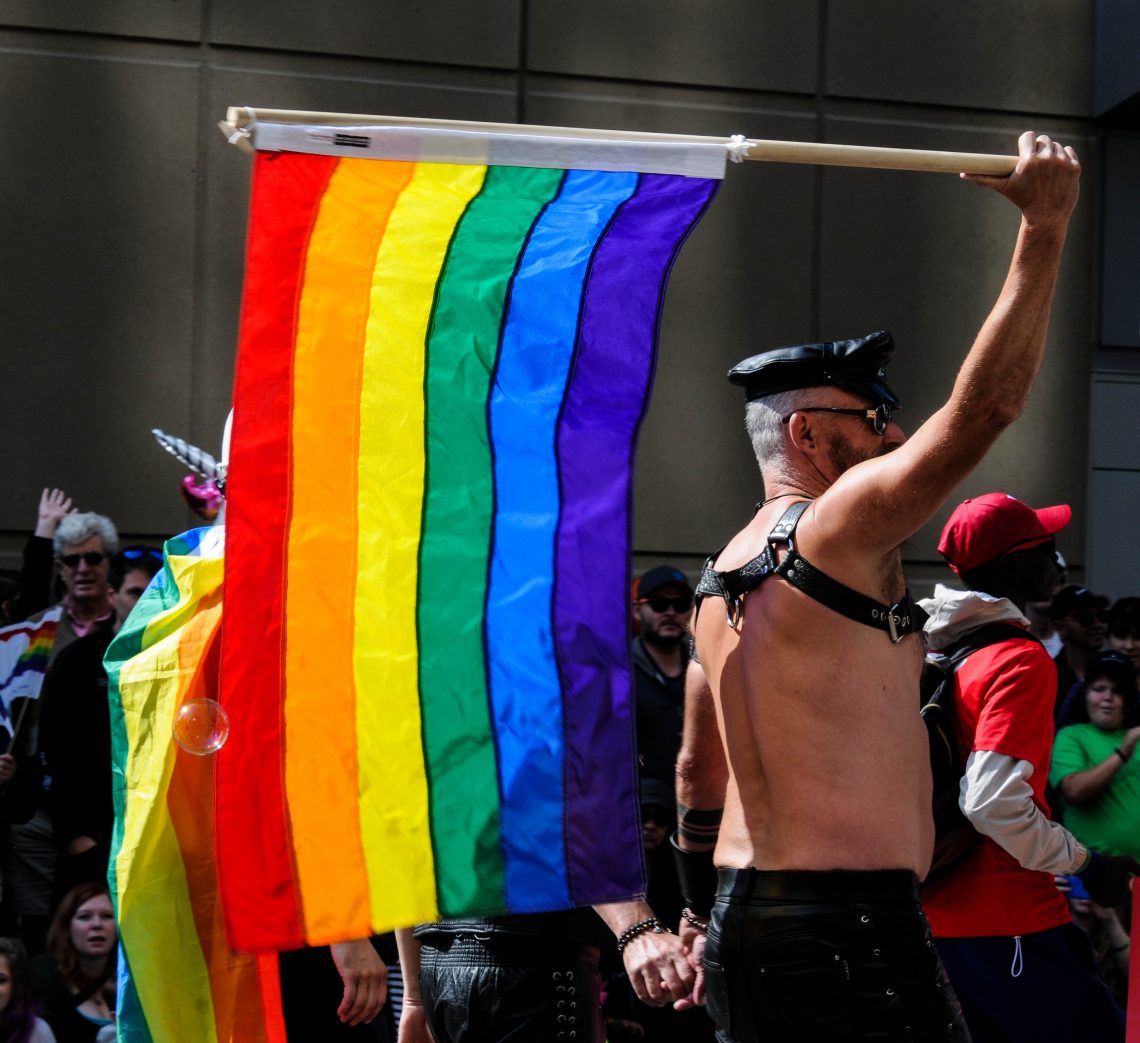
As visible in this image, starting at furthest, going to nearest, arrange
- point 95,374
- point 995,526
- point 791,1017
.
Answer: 1. point 95,374
2. point 995,526
3. point 791,1017

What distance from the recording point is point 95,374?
27.8 ft

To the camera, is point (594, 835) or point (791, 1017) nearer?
point (594, 835)

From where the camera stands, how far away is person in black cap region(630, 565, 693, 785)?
655 centimetres

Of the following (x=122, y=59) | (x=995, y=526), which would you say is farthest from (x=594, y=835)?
(x=122, y=59)

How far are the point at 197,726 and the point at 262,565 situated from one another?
92 centimetres

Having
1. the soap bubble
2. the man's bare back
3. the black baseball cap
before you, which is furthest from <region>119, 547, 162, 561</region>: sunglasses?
the man's bare back

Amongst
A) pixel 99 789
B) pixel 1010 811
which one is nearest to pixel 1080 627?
pixel 1010 811

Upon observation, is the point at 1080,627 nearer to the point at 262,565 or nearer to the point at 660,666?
the point at 660,666

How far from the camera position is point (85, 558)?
674 cm

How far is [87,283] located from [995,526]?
5.54 meters

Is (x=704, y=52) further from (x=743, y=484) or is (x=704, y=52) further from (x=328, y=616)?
(x=328, y=616)

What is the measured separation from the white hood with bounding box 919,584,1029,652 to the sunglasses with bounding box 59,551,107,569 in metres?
3.72

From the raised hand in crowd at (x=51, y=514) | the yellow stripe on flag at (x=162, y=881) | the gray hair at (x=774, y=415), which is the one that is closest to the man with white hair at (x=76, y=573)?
the raised hand in crowd at (x=51, y=514)

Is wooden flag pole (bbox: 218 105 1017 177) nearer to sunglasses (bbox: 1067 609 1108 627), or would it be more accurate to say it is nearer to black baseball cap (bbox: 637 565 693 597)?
black baseball cap (bbox: 637 565 693 597)
